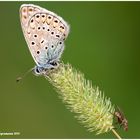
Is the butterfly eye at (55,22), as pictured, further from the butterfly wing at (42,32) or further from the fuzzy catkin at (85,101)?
the fuzzy catkin at (85,101)

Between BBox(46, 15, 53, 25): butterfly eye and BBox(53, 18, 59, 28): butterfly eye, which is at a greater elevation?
BBox(46, 15, 53, 25): butterfly eye

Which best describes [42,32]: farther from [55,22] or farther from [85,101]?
[85,101]

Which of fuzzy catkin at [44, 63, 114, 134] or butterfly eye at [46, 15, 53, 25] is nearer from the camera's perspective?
fuzzy catkin at [44, 63, 114, 134]

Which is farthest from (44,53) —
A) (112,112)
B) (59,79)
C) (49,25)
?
(112,112)

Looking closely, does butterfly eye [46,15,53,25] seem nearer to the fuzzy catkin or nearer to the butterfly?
the butterfly

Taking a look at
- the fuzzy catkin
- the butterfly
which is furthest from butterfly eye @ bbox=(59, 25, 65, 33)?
the fuzzy catkin

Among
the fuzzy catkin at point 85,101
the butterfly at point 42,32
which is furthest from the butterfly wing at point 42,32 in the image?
the fuzzy catkin at point 85,101

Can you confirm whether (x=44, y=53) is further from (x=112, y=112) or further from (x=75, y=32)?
(x=75, y=32)

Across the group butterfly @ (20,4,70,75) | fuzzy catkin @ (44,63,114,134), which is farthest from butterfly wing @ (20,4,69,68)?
fuzzy catkin @ (44,63,114,134)
